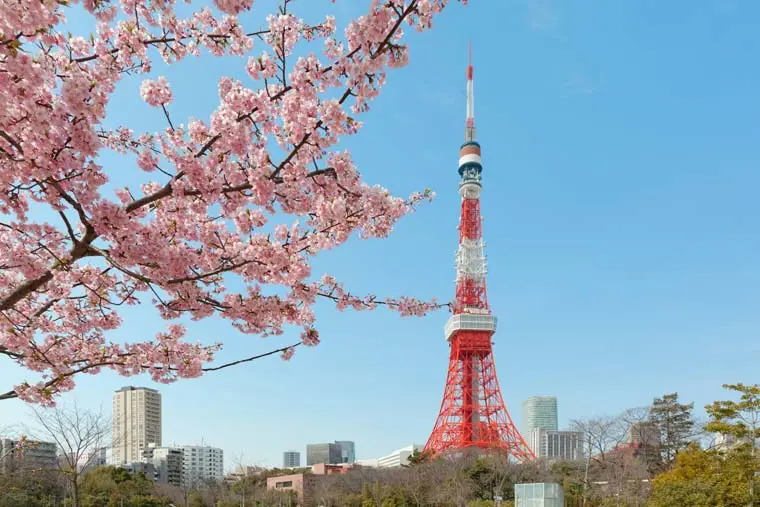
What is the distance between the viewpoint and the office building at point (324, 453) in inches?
2327

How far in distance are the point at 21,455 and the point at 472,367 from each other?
71.1 feet

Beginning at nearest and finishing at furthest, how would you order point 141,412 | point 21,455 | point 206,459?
point 21,455 → point 141,412 → point 206,459

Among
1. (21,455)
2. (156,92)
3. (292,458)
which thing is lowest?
(292,458)

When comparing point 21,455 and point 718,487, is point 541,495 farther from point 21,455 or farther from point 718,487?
point 21,455

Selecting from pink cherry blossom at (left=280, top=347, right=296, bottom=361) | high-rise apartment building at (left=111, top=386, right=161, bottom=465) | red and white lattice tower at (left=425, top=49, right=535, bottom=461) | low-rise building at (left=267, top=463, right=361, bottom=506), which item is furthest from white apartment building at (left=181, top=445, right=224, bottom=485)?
pink cherry blossom at (left=280, top=347, right=296, bottom=361)

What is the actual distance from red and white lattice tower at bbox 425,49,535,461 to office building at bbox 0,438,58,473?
46.3 feet

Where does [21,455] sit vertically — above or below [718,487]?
above

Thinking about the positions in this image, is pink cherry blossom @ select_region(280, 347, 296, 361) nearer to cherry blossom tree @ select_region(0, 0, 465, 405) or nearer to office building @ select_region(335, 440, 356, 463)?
cherry blossom tree @ select_region(0, 0, 465, 405)

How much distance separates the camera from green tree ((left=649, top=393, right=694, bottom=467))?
22.6m

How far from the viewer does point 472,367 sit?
25.2m

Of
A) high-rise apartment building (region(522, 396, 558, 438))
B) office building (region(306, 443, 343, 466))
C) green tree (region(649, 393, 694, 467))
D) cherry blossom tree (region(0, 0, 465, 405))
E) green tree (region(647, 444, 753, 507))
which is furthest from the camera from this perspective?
high-rise apartment building (region(522, 396, 558, 438))

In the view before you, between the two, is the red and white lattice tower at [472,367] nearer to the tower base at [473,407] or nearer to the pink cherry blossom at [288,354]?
the tower base at [473,407]

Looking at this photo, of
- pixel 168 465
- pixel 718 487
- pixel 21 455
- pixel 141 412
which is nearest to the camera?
pixel 21 455

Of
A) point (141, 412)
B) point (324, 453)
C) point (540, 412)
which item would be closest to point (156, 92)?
point (141, 412)
